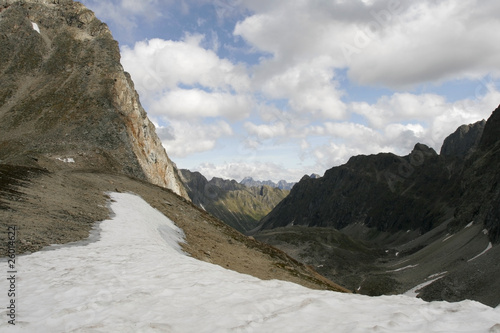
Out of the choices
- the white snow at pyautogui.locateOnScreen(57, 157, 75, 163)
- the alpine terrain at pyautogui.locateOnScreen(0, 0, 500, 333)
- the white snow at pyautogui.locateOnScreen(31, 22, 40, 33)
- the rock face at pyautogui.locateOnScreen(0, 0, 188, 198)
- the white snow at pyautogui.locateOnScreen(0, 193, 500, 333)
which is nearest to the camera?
the white snow at pyautogui.locateOnScreen(0, 193, 500, 333)

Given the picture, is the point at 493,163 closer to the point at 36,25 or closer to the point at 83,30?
the point at 83,30

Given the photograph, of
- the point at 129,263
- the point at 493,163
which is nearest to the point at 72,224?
the point at 129,263

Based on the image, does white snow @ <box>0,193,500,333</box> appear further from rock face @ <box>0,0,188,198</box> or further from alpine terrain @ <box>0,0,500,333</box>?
rock face @ <box>0,0,188,198</box>

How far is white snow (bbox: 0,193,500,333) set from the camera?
7152 millimetres

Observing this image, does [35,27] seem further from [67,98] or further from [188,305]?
[188,305]

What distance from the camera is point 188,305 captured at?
877 cm

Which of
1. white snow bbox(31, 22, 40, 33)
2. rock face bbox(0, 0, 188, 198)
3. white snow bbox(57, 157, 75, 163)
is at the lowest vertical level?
white snow bbox(57, 157, 75, 163)

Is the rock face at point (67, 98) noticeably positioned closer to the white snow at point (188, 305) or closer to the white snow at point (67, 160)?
the white snow at point (67, 160)

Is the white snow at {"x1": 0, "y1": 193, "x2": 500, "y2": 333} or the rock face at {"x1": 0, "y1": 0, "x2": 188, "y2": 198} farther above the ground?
the rock face at {"x1": 0, "y1": 0, "x2": 188, "y2": 198}

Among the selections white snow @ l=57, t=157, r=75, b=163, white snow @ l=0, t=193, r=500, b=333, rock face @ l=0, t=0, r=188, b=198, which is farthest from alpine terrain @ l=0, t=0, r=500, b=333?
white snow @ l=57, t=157, r=75, b=163

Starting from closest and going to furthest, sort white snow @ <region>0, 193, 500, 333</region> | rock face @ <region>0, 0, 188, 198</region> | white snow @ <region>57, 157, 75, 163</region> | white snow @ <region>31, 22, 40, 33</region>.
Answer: white snow @ <region>0, 193, 500, 333</region> < white snow @ <region>57, 157, 75, 163</region> < rock face @ <region>0, 0, 188, 198</region> < white snow @ <region>31, 22, 40, 33</region>

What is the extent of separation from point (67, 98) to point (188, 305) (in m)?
76.9

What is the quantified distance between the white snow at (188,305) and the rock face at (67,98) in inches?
1509

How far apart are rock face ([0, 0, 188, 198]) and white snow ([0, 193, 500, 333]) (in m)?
38.3
